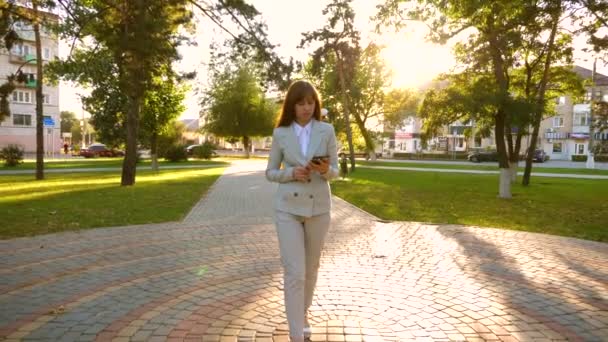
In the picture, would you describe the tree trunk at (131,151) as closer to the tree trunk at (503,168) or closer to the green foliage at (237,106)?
the tree trunk at (503,168)

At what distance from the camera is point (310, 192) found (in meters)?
3.40

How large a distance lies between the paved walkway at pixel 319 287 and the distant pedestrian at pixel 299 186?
71 centimetres

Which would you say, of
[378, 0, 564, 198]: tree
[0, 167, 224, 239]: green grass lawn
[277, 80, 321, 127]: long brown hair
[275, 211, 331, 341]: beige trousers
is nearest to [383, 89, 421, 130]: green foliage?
[378, 0, 564, 198]: tree

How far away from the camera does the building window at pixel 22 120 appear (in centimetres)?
5894

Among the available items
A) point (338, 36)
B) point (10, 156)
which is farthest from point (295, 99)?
point (10, 156)

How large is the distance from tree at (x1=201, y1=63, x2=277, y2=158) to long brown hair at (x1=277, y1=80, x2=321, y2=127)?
1851 inches

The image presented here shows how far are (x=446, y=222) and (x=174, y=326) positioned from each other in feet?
24.6

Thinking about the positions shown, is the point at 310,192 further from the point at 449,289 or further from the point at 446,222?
the point at 446,222

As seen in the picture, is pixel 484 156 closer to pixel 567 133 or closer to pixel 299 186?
pixel 567 133

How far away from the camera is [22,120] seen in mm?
59469

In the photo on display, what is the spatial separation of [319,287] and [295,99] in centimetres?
262

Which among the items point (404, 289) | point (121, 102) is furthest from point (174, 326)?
point (121, 102)

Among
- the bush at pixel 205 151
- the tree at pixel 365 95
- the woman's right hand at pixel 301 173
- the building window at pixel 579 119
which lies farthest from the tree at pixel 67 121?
the woman's right hand at pixel 301 173

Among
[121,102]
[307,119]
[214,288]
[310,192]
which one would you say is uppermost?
[121,102]
